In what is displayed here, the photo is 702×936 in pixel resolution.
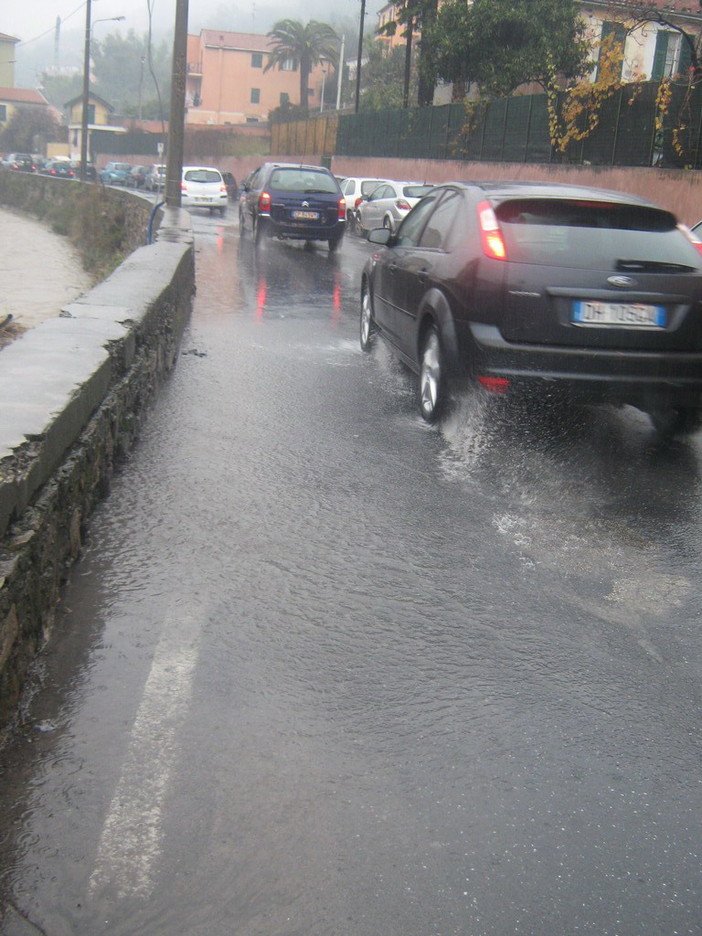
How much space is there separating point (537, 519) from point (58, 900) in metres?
3.34

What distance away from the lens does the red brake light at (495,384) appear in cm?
621

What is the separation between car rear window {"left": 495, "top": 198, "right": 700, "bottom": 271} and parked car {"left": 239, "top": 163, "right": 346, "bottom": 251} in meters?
15.1

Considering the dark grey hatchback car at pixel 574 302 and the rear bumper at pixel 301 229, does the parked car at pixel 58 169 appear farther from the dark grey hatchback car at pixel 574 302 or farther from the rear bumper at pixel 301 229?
the dark grey hatchback car at pixel 574 302

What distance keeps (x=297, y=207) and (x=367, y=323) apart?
12.0 m

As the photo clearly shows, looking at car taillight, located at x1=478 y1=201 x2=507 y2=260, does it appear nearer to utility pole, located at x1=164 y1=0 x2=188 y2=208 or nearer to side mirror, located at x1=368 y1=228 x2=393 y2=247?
side mirror, located at x1=368 y1=228 x2=393 y2=247

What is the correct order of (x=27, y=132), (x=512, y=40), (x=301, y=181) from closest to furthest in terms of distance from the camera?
(x=301, y=181) < (x=512, y=40) < (x=27, y=132)

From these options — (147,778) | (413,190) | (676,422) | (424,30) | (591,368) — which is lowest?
(147,778)

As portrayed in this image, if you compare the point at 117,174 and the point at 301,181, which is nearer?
the point at 301,181

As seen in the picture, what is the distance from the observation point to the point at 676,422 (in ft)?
23.1

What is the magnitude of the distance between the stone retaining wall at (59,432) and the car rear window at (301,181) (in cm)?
1384

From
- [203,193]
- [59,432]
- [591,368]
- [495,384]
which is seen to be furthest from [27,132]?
[59,432]

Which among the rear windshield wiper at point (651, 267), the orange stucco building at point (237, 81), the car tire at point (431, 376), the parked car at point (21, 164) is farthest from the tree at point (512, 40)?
the orange stucco building at point (237, 81)

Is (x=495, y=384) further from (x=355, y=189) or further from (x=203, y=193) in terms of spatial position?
(x=203, y=193)

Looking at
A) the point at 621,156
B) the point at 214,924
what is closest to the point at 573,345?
the point at 214,924
